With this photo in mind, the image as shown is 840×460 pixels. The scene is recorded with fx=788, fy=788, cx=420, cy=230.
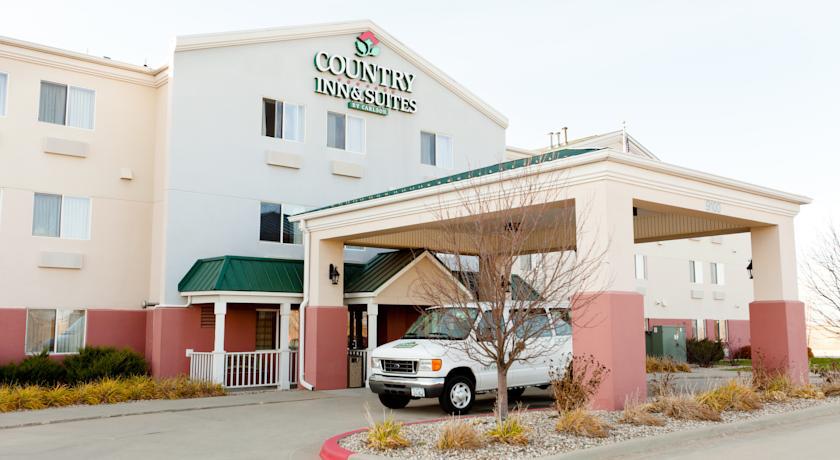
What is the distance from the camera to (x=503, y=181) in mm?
13227

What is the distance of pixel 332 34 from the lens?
24078mm

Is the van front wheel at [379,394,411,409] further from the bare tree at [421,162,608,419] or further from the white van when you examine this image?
the bare tree at [421,162,608,419]

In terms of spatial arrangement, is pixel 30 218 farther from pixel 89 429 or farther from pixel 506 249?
pixel 506 249

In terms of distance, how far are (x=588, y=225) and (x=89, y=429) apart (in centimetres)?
913

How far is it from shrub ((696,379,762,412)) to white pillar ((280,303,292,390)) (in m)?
10.6

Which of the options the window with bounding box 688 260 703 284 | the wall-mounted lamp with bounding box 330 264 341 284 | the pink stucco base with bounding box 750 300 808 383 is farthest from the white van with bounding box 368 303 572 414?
the window with bounding box 688 260 703 284

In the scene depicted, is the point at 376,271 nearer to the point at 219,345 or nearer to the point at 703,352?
the point at 219,345

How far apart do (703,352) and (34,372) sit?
22602mm

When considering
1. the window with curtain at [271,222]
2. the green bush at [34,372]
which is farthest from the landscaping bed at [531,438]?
the window with curtain at [271,222]

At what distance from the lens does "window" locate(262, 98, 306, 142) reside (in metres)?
22.7

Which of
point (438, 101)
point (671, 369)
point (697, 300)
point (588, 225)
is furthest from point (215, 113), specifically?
point (697, 300)

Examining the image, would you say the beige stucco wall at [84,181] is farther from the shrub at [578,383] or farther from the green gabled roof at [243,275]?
the shrub at [578,383]

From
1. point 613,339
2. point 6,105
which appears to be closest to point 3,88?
point 6,105

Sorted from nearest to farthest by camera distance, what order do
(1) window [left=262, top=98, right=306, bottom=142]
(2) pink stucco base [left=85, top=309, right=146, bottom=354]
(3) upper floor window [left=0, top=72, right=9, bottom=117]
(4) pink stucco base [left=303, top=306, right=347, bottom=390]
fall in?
1. (3) upper floor window [left=0, top=72, right=9, bottom=117]
2. (4) pink stucco base [left=303, top=306, right=347, bottom=390]
3. (2) pink stucco base [left=85, top=309, right=146, bottom=354]
4. (1) window [left=262, top=98, right=306, bottom=142]
